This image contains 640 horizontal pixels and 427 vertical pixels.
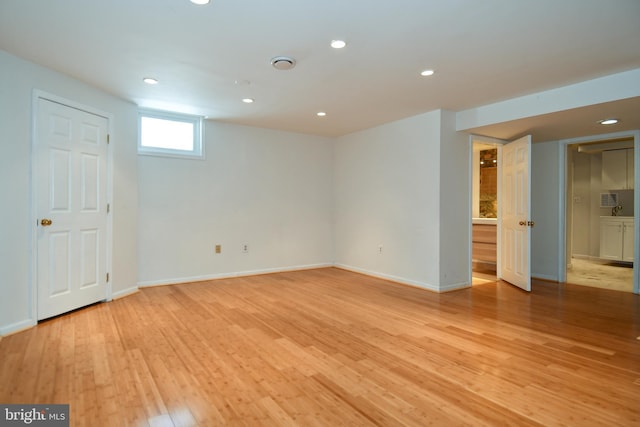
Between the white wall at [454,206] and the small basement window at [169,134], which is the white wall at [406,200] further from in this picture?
the small basement window at [169,134]

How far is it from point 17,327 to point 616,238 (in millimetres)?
9469

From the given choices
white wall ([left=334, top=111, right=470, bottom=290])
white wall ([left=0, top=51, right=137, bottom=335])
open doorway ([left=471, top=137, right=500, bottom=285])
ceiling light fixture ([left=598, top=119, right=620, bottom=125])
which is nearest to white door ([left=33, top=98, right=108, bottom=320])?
white wall ([left=0, top=51, right=137, bottom=335])

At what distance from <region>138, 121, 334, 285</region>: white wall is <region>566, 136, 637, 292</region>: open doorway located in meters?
4.54

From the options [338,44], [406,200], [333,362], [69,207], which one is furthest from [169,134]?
[333,362]

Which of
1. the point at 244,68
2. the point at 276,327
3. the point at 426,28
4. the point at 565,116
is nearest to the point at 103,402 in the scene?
the point at 276,327

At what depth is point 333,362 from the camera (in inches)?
96.6

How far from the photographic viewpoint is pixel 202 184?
5.21m

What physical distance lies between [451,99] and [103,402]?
14.2 feet

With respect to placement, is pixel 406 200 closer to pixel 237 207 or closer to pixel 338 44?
pixel 237 207

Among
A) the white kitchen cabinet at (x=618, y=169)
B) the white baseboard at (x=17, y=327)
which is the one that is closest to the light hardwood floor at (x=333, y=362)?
the white baseboard at (x=17, y=327)

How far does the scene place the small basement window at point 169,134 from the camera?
4781 millimetres

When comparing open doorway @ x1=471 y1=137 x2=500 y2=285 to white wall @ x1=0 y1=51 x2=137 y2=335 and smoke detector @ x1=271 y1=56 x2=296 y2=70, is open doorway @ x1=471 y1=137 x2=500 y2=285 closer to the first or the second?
smoke detector @ x1=271 y1=56 x2=296 y2=70

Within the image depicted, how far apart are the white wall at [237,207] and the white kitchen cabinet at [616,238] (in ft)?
18.6

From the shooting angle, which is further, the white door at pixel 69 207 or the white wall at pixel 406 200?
the white wall at pixel 406 200
